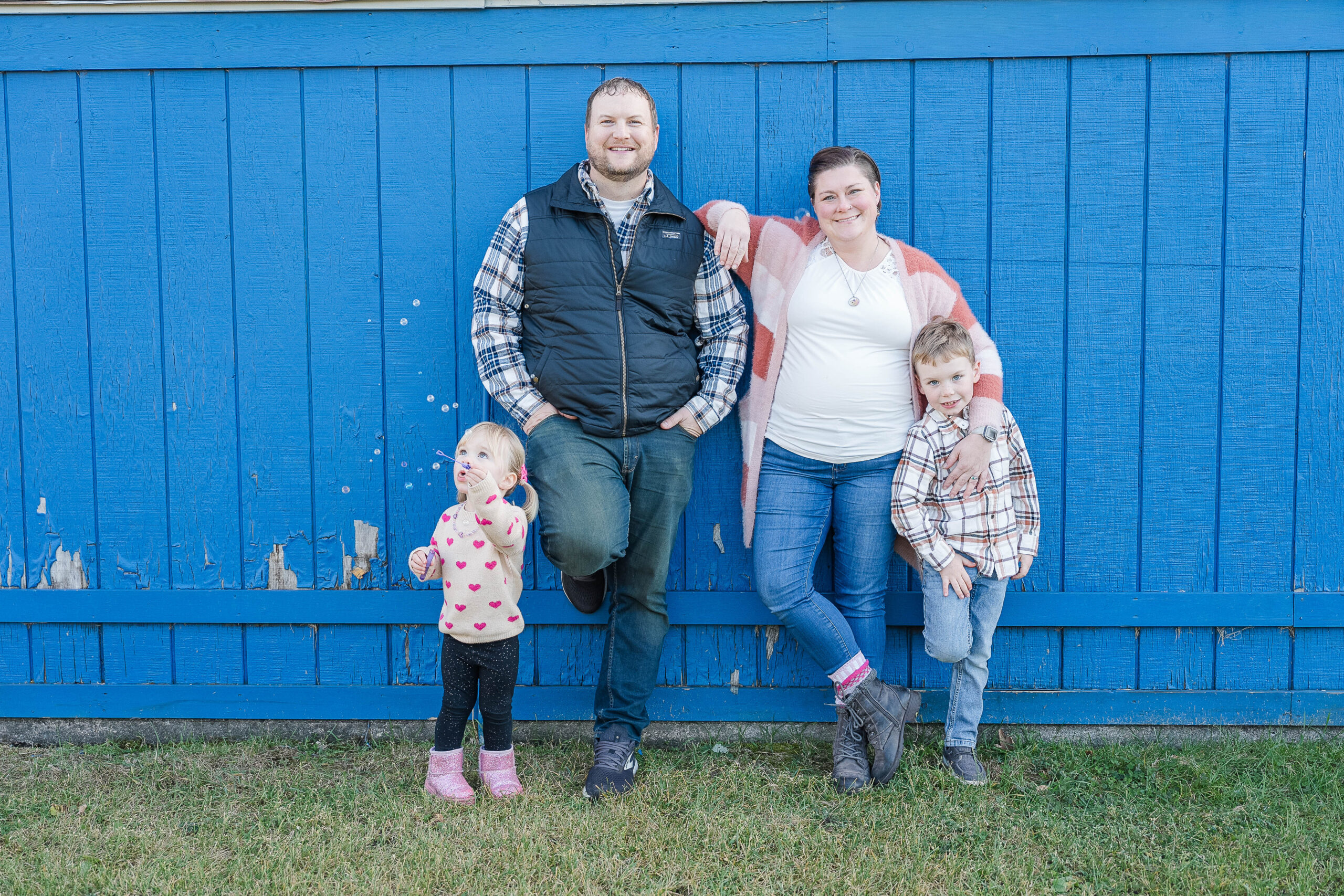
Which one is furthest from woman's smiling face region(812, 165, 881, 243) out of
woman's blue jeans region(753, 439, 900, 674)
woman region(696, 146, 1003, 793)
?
woman's blue jeans region(753, 439, 900, 674)

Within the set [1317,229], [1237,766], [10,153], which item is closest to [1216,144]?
[1317,229]

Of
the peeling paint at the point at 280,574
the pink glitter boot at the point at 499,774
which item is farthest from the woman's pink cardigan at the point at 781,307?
the peeling paint at the point at 280,574

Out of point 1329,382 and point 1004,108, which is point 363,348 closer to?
point 1004,108

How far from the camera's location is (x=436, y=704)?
130 inches

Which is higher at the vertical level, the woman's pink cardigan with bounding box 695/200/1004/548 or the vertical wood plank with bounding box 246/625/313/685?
the woman's pink cardigan with bounding box 695/200/1004/548

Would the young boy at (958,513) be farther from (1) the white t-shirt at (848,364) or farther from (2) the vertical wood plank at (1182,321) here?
(2) the vertical wood plank at (1182,321)

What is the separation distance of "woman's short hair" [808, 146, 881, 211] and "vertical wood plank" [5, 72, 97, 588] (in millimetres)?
2391

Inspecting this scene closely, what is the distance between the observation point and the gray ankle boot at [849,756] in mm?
2898

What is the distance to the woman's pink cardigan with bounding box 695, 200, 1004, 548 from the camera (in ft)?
9.58

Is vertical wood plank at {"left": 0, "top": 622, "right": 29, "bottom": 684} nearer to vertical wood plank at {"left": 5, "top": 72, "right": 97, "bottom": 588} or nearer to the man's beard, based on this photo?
vertical wood plank at {"left": 5, "top": 72, "right": 97, "bottom": 588}

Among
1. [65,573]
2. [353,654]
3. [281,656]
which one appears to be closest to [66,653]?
[65,573]

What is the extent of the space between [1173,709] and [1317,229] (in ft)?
5.32

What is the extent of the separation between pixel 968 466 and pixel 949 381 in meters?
0.25

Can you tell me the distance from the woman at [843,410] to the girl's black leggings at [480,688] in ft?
2.68
